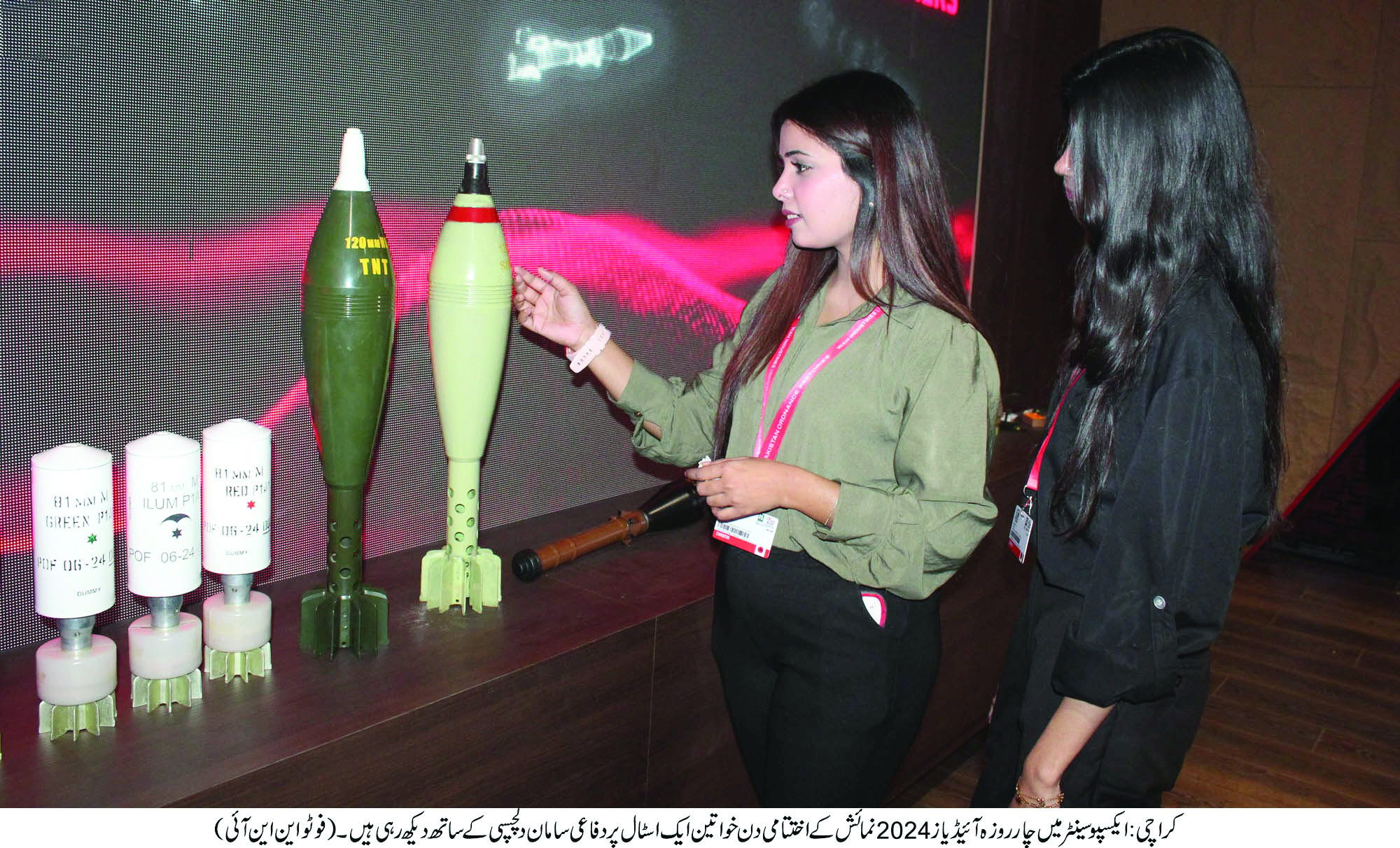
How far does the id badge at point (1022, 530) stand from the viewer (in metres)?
1.39

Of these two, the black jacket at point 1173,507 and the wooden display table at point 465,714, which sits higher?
the black jacket at point 1173,507

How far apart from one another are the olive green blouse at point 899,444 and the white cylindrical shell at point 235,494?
67 cm

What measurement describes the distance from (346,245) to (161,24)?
41 centimetres

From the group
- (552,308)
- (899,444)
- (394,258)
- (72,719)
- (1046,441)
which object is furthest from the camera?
(394,258)

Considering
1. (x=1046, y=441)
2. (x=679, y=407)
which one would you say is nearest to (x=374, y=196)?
(x=679, y=407)

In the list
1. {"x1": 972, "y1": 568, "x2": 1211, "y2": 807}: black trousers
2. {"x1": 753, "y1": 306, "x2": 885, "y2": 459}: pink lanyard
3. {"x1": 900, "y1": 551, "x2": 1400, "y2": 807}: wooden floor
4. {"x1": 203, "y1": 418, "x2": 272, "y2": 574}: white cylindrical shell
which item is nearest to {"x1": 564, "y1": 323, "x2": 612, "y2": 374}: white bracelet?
{"x1": 753, "y1": 306, "x2": 885, "y2": 459}: pink lanyard

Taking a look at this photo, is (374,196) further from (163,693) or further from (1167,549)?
(1167,549)

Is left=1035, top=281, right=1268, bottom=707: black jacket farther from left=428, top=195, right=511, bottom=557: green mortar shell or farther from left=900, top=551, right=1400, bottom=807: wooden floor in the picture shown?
left=900, top=551, right=1400, bottom=807: wooden floor

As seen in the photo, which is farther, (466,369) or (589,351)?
(589,351)

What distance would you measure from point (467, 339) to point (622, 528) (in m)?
0.59

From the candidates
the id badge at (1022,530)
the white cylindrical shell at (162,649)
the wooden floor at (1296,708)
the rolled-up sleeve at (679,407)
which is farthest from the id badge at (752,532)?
the wooden floor at (1296,708)

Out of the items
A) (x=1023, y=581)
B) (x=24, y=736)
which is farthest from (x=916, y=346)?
(x=1023, y=581)

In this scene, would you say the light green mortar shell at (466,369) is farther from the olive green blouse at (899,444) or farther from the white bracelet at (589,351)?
the olive green blouse at (899,444)

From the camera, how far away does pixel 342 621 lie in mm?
1460
